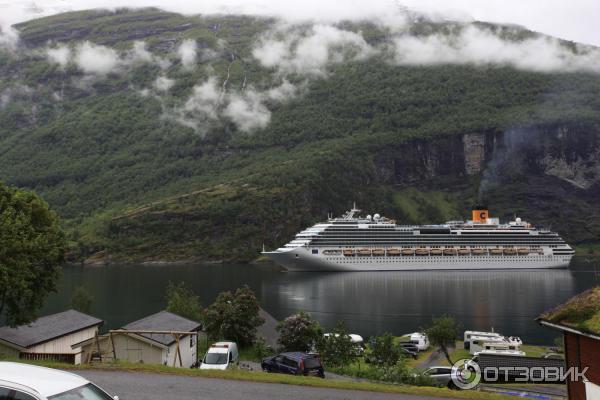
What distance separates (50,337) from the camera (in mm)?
27719

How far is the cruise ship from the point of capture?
5659 inches

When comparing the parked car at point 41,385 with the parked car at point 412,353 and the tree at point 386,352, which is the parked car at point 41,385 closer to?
the tree at point 386,352

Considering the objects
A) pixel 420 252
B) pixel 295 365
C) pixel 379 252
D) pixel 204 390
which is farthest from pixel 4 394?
pixel 420 252

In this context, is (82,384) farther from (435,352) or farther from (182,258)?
(182,258)

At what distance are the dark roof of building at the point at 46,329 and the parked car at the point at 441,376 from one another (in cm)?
1719

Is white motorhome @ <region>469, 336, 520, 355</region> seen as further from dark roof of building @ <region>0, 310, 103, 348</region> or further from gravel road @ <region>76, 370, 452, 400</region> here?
gravel road @ <region>76, 370, 452, 400</region>

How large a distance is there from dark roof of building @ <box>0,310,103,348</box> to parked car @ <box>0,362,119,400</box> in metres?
18.3

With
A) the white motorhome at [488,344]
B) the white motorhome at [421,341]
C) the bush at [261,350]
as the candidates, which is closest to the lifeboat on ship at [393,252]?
the white motorhome at [421,341]

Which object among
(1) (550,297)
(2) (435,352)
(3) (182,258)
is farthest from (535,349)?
(3) (182,258)

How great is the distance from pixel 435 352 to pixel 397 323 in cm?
1683

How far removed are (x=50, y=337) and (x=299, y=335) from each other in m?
14.6

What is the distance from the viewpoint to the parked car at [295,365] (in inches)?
874

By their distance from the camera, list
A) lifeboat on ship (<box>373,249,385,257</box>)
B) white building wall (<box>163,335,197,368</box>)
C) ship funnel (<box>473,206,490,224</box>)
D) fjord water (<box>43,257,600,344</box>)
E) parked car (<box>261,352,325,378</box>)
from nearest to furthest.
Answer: parked car (<box>261,352,325,378</box>)
white building wall (<box>163,335,197,368</box>)
fjord water (<box>43,257,600,344</box>)
lifeboat on ship (<box>373,249,385,257</box>)
ship funnel (<box>473,206,490,224</box>)

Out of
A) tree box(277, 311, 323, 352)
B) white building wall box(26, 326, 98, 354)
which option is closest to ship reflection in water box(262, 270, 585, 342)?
tree box(277, 311, 323, 352)
